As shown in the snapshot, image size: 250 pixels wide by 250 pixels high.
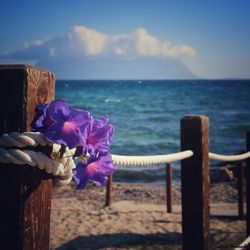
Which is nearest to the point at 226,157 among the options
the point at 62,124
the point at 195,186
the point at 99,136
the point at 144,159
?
the point at 195,186

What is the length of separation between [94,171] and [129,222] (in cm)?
535

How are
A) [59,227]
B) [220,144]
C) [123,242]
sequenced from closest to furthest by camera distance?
[123,242], [59,227], [220,144]

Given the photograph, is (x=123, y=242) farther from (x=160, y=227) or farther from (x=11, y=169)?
(x=11, y=169)

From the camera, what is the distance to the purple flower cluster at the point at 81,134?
2.75 feet

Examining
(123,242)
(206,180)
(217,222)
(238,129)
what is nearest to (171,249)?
(123,242)

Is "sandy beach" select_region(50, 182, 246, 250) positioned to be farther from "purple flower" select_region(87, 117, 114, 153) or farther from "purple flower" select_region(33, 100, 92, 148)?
"purple flower" select_region(33, 100, 92, 148)

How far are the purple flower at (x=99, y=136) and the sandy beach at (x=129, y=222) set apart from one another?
411 cm

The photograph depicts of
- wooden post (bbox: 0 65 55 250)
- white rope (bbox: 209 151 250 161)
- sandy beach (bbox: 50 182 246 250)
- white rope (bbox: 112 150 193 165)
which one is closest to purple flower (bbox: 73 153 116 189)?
wooden post (bbox: 0 65 55 250)

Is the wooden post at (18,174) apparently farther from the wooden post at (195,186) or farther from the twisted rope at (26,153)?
the wooden post at (195,186)

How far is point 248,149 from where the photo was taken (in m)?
2.85

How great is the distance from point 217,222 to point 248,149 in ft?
11.4

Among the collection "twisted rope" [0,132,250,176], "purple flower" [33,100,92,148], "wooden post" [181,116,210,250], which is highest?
"purple flower" [33,100,92,148]

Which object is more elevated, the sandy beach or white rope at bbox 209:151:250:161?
white rope at bbox 209:151:250:161

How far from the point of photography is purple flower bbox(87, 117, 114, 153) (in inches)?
36.5
